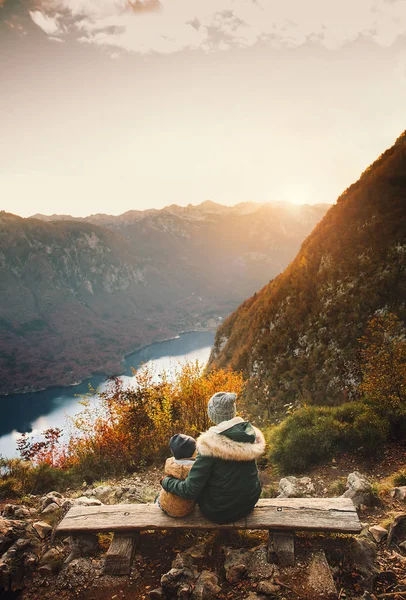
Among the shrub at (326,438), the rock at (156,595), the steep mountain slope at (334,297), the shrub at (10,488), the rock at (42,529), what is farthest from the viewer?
the steep mountain slope at (334,297)

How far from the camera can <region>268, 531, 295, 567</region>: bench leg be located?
3.37 meters

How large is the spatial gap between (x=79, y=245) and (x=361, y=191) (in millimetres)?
199741

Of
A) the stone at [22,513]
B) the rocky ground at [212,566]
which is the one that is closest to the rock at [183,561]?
the rocky ground at [212,566]

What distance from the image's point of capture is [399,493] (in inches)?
183

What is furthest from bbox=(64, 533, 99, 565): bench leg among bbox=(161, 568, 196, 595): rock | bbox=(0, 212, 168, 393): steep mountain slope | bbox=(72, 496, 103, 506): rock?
bbox=(0, 212, 168, 393): steep mountain slope

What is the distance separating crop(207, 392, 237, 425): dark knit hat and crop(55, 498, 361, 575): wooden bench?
1241 mm

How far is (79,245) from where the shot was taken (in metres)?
197

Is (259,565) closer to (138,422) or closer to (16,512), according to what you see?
(16,512)

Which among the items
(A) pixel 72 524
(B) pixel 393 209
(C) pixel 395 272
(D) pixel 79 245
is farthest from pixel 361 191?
(D) pixel 79 245

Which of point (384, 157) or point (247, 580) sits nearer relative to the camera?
point (247, 580)

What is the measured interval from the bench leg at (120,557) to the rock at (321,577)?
1.93 m

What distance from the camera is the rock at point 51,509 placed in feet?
16.0

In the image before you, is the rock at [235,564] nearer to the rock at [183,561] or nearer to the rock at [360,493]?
the rock at [183,561]

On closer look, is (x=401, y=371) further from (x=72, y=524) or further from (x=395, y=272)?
(x=395, y=272)
